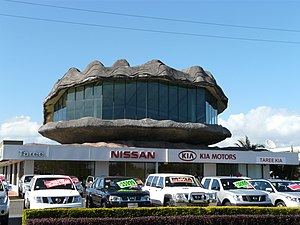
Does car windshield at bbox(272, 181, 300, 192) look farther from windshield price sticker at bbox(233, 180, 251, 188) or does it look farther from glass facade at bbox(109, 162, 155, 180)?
glass facade at bbox(109, 162, 155, 180)

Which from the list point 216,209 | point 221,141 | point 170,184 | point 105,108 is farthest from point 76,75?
point 216,209

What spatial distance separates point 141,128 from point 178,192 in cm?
2043

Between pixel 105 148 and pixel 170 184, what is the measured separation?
16.4 m

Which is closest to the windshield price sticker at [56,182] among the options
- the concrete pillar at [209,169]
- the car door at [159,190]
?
the car door at [159,190]

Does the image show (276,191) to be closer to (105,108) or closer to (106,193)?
(106,193)

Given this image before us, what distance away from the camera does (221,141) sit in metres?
43.7

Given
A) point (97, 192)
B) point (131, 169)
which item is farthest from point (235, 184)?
point (131, 169)

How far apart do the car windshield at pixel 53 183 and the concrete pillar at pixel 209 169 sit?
74.0 ft

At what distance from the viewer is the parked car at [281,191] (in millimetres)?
16922

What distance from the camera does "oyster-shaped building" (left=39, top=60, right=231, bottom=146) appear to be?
3683cm

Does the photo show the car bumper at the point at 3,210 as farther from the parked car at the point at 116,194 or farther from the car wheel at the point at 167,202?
the car wheel at the point at 167,202

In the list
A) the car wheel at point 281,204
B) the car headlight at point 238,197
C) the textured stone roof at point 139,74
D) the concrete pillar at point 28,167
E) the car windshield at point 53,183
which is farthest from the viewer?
the textured stone roof at point 139,74

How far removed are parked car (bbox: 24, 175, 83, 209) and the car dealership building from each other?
16317 mm

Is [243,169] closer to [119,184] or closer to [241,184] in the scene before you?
[241,184]
